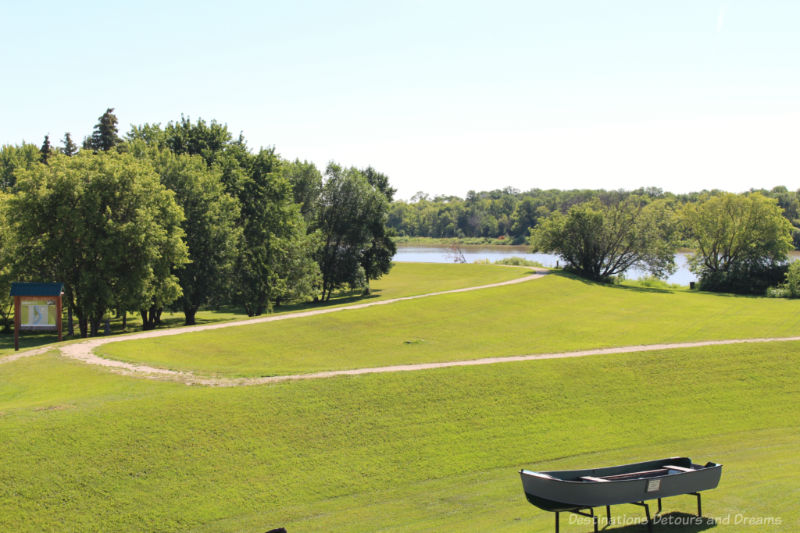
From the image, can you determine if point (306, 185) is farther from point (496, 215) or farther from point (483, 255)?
point (496, 215)

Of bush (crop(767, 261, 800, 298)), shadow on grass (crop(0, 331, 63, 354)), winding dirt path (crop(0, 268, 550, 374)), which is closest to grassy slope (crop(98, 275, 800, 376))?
winding dirt path (crop(0, 268, 550, 374))

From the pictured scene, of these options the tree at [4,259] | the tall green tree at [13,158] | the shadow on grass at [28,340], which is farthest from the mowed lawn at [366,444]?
the tall green tree at [13,158]

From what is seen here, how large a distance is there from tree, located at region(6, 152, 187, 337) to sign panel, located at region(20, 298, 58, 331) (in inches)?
179

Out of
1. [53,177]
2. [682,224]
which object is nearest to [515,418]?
[53,177]

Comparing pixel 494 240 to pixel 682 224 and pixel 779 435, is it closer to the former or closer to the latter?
pixel 682 224

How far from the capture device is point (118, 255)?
30406mm

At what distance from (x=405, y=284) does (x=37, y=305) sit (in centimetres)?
4571

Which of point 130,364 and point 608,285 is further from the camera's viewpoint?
point 608,285

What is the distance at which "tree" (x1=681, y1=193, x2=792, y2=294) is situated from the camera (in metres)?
63.6

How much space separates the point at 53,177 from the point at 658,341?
34150 mm

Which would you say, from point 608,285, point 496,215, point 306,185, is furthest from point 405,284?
point 496,215

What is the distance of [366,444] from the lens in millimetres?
16797

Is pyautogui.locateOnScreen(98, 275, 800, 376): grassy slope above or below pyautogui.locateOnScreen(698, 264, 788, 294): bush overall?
below

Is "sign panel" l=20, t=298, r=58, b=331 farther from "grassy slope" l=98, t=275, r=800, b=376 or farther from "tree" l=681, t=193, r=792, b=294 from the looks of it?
"tree" l=681, t=193, r=792, b=294
